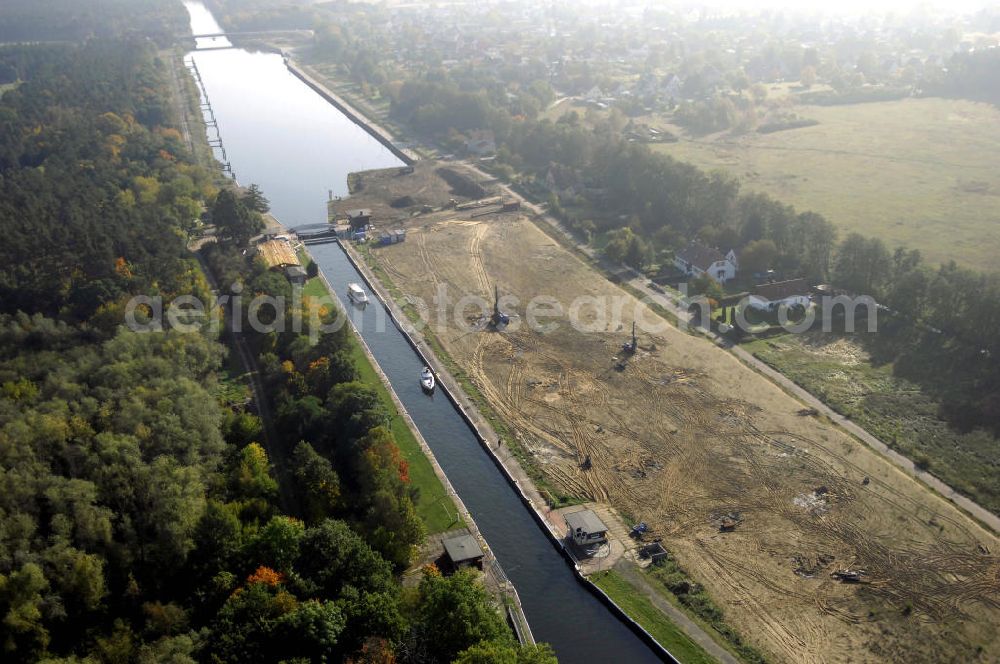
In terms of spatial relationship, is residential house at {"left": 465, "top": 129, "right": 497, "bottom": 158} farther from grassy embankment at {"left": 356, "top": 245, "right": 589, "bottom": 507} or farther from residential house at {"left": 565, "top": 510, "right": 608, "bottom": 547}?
residential house at {"left": 565, "top": 510, "right": 608, "bottom": 547}

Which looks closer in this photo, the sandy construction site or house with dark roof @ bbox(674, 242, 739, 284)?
the sandy construction site

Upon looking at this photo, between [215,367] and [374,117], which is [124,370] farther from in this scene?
[374,117]

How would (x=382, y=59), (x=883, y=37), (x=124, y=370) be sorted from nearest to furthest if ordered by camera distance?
(x=124, y=370), (x=382, y=59), (x=883, y=37)

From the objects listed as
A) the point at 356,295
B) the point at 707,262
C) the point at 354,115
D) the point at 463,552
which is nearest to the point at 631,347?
the point at 707,262

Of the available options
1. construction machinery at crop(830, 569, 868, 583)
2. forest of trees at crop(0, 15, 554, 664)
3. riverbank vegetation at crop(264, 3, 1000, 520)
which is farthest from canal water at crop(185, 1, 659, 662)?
riverbank vegetation at crop(264, 3, 1000, 520)

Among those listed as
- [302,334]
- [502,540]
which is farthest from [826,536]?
[302,334]

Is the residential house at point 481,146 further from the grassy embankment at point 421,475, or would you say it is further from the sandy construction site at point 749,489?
the grassy embankment at point 421,475
